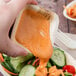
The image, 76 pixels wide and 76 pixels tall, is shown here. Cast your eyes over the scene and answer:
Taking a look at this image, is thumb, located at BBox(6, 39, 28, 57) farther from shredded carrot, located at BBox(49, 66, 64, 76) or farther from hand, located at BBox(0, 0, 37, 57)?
shredded carrot, located at BBox(49, 66, 64, 76)

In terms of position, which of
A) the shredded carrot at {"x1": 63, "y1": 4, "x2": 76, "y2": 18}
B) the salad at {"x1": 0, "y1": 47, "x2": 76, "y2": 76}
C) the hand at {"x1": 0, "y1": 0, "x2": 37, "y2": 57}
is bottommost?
the salad at {"x1": 0, "y1": 47, "x2": 76, "y2": 76}

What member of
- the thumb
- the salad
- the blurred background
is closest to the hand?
the thumb

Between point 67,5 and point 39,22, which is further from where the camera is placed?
point 67,5

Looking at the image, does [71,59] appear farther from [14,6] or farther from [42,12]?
[14,6]

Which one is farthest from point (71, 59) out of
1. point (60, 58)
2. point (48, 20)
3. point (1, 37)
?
point (1, 37)

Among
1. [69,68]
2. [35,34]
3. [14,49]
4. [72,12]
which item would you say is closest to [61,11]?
[72,12]

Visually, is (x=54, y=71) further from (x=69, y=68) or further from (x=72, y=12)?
(x=72, y=12)

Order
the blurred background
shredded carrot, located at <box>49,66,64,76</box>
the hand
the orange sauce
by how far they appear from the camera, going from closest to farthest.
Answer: the hand, the orange sauce, shredded carrot, located at <box>49,66,64,76</box>, the blurred background
